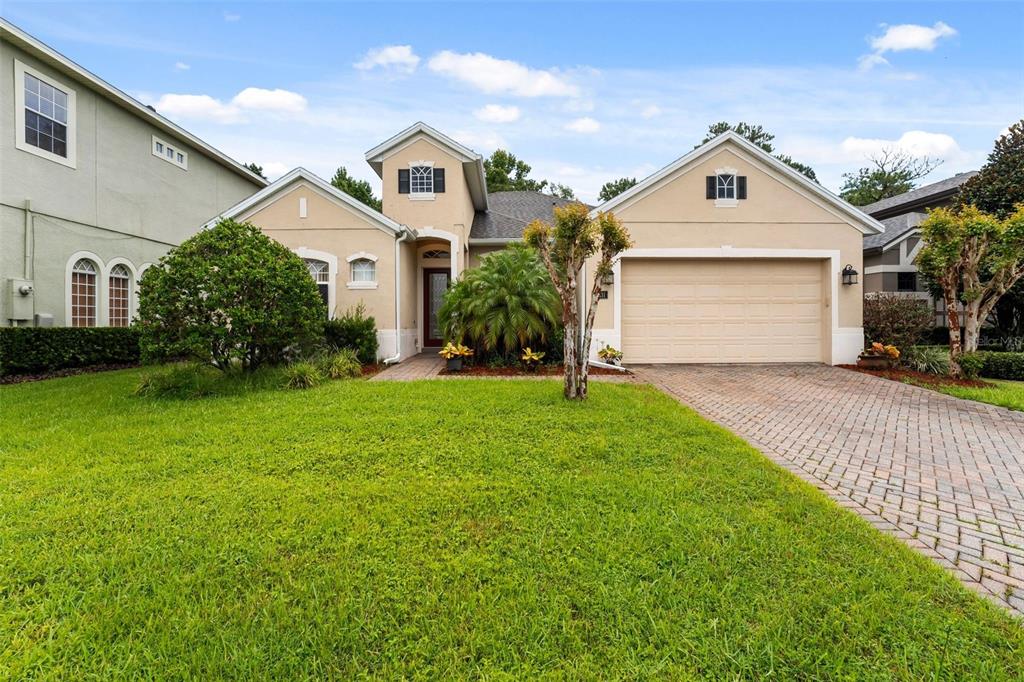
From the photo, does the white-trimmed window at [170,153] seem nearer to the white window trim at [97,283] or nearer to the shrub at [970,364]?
the white window trim at [97,283]

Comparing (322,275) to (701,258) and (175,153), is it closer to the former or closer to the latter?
(175,153)

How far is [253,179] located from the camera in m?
18.2

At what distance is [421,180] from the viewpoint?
13023 millimetres

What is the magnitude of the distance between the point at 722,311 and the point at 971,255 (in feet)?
15.5

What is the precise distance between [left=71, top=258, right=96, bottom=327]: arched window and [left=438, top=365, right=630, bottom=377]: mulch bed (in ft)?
33.2

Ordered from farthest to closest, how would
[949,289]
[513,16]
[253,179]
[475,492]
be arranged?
1. [253,179]
2. [513,16]
3. [949,289]
4. [475,492]

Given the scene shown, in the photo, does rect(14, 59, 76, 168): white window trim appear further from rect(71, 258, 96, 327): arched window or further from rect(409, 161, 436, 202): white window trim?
rect(409, 161, 436, 202): white window trim

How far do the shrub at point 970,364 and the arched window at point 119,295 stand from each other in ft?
68.9

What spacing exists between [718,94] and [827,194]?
14.1ft

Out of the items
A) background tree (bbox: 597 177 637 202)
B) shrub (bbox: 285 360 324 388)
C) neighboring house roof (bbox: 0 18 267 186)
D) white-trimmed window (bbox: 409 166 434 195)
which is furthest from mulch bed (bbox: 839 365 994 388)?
background tree (bbox: 597 177 637 202)

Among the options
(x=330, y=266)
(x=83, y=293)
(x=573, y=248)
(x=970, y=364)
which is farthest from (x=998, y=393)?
(x=83, y=293)

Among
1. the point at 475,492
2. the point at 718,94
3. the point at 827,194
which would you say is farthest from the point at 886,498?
the point at 718,94

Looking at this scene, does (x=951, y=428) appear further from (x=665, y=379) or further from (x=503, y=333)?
(x=503, y=333)

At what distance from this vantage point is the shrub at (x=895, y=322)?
11.0m
